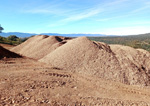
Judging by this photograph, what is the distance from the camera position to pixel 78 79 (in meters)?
7.62

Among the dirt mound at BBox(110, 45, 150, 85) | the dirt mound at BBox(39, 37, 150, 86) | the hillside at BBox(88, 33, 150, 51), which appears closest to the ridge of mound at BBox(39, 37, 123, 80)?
the dirt mound at BBox(39, 37, 150, 86)

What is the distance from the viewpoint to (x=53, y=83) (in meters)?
5.98

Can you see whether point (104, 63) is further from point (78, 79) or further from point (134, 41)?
point (134, 41)

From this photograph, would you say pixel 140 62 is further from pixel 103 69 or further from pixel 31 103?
pixel 31 103

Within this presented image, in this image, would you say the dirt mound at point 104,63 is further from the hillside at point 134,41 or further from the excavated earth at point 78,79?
the hillside at point 134,41

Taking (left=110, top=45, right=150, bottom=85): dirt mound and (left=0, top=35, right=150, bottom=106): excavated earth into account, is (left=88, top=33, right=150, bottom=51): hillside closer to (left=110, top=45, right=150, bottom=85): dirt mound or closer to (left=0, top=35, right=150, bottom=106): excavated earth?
(left=110, top=45, right=150, bottom=85): dirt mound

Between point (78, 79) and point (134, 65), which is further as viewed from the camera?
point (134, 65)

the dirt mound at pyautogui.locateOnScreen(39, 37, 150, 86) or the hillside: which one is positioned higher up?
the hillside

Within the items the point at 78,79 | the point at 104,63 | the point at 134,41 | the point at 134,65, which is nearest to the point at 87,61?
the point at 104,63

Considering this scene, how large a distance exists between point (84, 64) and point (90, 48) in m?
2.54

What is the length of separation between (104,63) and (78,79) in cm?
382

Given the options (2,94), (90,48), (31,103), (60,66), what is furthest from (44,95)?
(90,48)

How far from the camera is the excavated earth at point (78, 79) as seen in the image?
14.8ft

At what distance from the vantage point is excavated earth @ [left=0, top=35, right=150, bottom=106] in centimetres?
451
